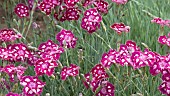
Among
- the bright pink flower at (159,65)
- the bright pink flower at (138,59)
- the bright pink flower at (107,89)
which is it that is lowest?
the bright pink flower at (107,89)

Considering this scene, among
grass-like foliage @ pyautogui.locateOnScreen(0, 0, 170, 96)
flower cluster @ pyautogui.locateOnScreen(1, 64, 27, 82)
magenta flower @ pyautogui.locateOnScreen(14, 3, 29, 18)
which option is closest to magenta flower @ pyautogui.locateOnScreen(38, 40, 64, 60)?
grass-like foliage @ pyautogui.locateOnScreen(0, 0, 170, 96)

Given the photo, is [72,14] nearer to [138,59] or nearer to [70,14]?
[70,14]

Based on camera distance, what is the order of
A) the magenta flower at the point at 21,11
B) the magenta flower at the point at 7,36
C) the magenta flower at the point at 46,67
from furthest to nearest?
the magenta flower at the point at 21,11, the magenta flower at the point at 7,36, the magenta flower at the point at 46,67

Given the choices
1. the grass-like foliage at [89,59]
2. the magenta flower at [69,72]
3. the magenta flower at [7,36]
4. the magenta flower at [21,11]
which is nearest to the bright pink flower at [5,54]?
the grass-like foliage at [89,59]

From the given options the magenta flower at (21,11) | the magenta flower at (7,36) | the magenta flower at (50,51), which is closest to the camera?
the magenta flower at (50,51)

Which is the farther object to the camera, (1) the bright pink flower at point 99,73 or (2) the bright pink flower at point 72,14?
(2) the bright pink flower at point 72,14

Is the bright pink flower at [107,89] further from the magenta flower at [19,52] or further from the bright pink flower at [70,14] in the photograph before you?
the bright pink flower at [70,14]

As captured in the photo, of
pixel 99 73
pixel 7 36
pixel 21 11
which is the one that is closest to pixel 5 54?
pixel 7 36
